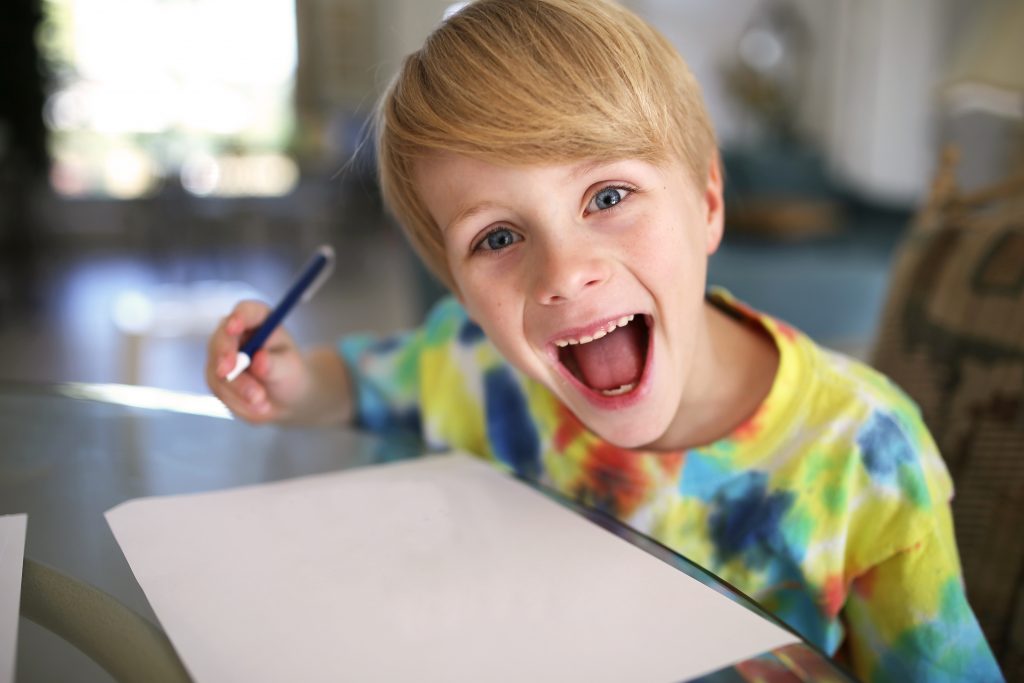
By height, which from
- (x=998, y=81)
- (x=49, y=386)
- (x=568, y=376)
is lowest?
(x=49, y=386)

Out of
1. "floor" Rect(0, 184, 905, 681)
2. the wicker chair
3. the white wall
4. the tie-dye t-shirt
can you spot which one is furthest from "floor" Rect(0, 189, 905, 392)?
the tie-dye t-shirt

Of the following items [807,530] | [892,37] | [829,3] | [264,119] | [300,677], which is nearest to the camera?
[300,677]

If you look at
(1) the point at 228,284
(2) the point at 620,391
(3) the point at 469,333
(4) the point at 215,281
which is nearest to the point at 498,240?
(2) the point at 620,391

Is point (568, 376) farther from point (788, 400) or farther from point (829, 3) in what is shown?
point (829, 3)

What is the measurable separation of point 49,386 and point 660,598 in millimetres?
692

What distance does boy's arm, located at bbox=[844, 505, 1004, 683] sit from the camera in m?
0.59

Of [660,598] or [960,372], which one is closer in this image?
[660,598]

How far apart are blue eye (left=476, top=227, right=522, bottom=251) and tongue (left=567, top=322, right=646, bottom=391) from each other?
0.42 ft

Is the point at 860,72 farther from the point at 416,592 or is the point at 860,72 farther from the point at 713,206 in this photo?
the point at 416,592

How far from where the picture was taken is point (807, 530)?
2.17 feet

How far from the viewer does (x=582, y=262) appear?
61 centimetres

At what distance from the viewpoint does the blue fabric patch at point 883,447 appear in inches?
25.7

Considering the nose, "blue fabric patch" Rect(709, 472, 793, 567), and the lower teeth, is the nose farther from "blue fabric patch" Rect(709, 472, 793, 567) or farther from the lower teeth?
"blue fabric patch" Rect(709, 472, 793, 567)

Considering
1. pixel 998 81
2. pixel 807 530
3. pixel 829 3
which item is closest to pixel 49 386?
pixel 807 530
